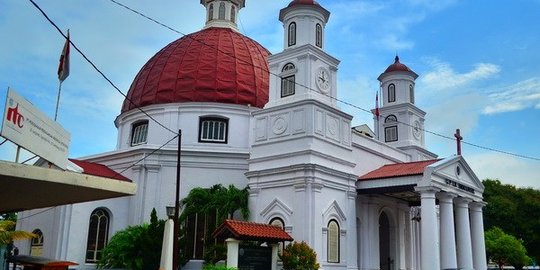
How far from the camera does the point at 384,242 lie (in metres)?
31.6

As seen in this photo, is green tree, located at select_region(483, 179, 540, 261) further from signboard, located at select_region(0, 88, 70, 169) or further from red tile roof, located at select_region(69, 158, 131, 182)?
signboard, located at select_region(0, 88, 70, 169)

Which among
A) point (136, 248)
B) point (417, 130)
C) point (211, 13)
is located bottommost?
point (136, 248)

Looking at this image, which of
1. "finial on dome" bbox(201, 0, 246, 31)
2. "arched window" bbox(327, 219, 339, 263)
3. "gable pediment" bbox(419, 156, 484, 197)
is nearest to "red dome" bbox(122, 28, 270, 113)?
"finial on dome" bbox(201, 0, 246, 31)

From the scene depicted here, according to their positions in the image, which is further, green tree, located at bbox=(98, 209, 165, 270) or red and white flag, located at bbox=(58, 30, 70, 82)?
green tree, located at bbox=(98, 209, 165, 270)

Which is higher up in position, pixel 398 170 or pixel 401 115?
pixel 401 115

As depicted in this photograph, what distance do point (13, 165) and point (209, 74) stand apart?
71.2 ft

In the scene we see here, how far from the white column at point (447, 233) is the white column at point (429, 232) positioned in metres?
1.40

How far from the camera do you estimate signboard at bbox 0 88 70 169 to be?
11859 mm

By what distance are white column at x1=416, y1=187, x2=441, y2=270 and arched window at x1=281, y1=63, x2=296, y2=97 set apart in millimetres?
7586

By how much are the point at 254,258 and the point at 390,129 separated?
59.1 feet

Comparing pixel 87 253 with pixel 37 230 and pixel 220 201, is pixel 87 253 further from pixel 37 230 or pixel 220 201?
pixel 220 201

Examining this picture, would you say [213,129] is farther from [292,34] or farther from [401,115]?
[401,115]

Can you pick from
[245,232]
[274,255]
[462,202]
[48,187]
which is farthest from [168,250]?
[462,202]

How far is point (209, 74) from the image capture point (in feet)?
106
